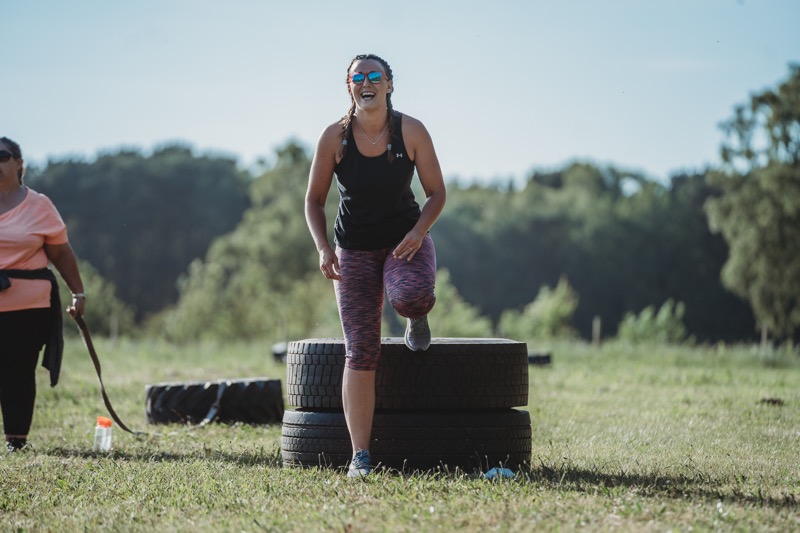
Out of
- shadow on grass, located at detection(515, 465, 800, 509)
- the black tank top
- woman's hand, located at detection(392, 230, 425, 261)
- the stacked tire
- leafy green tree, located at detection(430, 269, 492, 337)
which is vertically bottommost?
leafy green tree, located at detection(430, 269, 492, 337)

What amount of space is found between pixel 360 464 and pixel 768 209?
42.7 metres

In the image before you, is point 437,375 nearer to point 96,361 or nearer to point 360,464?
point 360,464

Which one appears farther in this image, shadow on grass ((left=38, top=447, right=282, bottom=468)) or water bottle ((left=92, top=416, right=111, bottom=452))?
water bottle ((left=92, top=416, right=111, bottom=452))

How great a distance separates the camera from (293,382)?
6828 millimetres

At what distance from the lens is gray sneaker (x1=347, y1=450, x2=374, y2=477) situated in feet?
20.1

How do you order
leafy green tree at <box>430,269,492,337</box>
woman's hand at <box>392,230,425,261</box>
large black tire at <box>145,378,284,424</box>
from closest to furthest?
woman's hand at <box>392,230,425,261</box>
large black tire at <box>145,378,284,424</box>
leafy green tree at <box>430,269,492,337</box>

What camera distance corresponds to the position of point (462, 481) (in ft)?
19.3

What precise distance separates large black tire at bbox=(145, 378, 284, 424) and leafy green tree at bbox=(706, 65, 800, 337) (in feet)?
A: 128

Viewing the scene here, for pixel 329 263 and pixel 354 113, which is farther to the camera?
pixel 354 113

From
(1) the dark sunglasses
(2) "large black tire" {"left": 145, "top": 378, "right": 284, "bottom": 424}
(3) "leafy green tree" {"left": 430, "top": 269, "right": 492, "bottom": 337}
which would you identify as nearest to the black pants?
(2) "large black tire" {"left": 145, "top": 378, "right": 284, "bottom": 424}

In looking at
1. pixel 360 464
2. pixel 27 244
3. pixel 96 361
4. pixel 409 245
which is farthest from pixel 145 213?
pixel 409 245

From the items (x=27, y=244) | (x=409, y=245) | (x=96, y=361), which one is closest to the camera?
(x=409, y=245)

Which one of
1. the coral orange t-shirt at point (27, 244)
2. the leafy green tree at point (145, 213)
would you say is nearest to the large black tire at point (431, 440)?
the coral orange t-shirt at point (27, 244)

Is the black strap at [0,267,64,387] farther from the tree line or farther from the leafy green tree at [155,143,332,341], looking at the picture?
the leafy green tree at [155,143,332,341]
